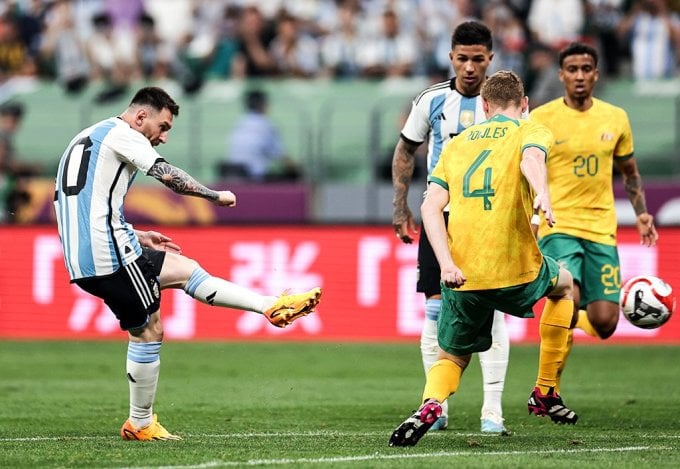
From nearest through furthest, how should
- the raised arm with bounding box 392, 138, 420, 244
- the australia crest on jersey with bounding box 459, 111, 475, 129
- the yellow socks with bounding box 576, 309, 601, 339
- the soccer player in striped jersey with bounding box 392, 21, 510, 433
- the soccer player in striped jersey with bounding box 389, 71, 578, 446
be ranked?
the soccer player in striped jersey with bounding box 389, 71, 578, 446 → the soccer player in striped jersey with bounding box 392, 21, 510, 433 → the australia crest on jersey with bounding box 459, 111, 475, 129 → the raised arm with bounding box 392, 138, 420, 244 → the yellow socks with bounding box 576, 309, 601, 339

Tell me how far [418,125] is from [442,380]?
2263mm

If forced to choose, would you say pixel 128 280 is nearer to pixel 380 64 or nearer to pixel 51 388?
pixel 51 388

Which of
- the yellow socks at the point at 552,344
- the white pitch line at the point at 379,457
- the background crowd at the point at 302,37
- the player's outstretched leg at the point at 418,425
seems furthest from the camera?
the background crowd at the point at 302,37

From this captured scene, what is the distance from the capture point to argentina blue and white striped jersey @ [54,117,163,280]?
7.68 m

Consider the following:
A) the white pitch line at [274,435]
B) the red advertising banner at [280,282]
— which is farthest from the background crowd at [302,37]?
the white pitch line at [274,435]

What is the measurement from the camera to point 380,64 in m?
18.8

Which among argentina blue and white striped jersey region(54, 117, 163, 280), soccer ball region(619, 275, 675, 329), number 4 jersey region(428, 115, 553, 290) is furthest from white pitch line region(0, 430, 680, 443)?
soccer ball region(619, 275, 675, 329)

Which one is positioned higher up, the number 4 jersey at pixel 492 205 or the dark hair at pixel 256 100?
the dark hair at pixel 256 100

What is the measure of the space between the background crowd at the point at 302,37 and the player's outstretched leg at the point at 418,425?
35.8 ft

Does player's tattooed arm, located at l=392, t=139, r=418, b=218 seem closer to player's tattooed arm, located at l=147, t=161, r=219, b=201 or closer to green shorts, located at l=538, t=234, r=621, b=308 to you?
green shorts, located at l=538, t=234, r=621, b=308

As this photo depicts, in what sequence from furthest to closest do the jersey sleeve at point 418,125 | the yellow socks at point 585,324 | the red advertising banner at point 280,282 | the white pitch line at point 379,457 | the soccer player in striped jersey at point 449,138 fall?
the red advertising banner at point 280,282 → the yellow socks at point 585,324 → the jersey sleeve at point 418,125 → the soccer player in striped jersey at point 449,138 → the white pitch line at point 379,457

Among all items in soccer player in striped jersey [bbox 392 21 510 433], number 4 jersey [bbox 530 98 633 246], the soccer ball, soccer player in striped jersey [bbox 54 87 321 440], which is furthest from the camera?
number 4 jersey [bbox 530 98 633 246]

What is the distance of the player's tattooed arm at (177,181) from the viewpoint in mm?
7535

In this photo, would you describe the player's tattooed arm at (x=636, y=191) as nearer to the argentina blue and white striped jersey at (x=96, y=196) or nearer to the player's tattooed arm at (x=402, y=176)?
the player's tattooed arm at (x=402, y=176)
